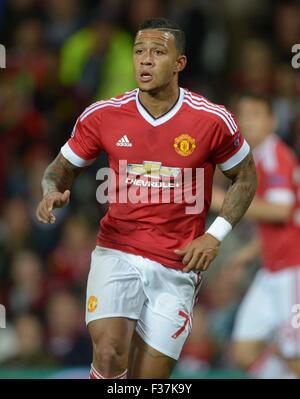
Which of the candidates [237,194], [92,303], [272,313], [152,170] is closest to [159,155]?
[152,170]

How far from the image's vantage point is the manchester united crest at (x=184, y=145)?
5875 millimetres

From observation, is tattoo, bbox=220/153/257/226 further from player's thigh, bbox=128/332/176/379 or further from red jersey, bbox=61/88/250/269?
player's thigh, bbox=128/332/176/379

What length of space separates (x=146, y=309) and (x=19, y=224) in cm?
484

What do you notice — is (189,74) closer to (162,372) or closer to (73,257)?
(73,257)

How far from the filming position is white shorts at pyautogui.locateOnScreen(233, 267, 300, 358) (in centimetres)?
863

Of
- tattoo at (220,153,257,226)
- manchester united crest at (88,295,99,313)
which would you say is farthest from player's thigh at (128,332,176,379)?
tattoo at (220,153,257,226)

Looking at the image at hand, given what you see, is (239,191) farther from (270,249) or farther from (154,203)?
(270,249)

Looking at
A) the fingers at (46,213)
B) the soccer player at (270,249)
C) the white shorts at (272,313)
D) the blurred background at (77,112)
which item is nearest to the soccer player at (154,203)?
the fingers at (46,213)

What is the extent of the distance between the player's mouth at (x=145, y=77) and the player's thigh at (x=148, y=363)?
4.28ft

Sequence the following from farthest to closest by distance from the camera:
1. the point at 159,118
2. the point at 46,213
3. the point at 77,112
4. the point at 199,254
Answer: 1. the point at 77,112
2. the point at 159,118
3. the point at 199,254
4. the point at 46,213

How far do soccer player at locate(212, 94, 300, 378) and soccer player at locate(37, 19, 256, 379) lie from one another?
235 cm

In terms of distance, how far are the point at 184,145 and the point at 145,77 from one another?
396 millimetres

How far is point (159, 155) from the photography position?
588 centimetres

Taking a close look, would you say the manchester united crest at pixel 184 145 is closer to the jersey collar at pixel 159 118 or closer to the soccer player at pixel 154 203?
the soccer player at pixel 154 203
